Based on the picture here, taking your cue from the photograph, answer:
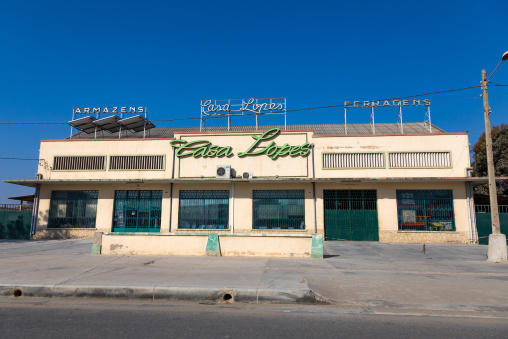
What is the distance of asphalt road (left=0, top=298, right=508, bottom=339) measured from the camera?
4.78 metres

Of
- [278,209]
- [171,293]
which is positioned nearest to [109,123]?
[278,209]

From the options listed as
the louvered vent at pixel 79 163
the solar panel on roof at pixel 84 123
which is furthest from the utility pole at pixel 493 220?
the solar panel on roof at pixel 84 123

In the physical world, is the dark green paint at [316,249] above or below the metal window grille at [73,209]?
below

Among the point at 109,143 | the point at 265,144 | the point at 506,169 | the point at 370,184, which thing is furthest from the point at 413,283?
the point at 506,169

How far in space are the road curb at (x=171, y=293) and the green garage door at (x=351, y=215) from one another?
45.6ft

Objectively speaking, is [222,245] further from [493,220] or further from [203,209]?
[493,220]

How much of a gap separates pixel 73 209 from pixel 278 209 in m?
13.3

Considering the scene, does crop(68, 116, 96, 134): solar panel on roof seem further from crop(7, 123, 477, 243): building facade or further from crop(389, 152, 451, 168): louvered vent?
crop(389, 152, 451, 168): louvered vent

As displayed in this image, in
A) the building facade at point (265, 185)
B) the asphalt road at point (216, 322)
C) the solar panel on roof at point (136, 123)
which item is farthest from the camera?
the solar panel on roof at point (136, 123)

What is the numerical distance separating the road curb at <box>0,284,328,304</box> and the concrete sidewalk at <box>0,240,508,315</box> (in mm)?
19

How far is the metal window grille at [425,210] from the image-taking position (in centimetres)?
1947

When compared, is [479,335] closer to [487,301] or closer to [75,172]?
[487,301]

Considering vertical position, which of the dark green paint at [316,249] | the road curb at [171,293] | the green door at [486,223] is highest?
the green door at [486,223]

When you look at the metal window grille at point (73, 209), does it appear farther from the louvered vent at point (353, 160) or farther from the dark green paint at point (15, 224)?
the louvered vent at point (353, 160)
